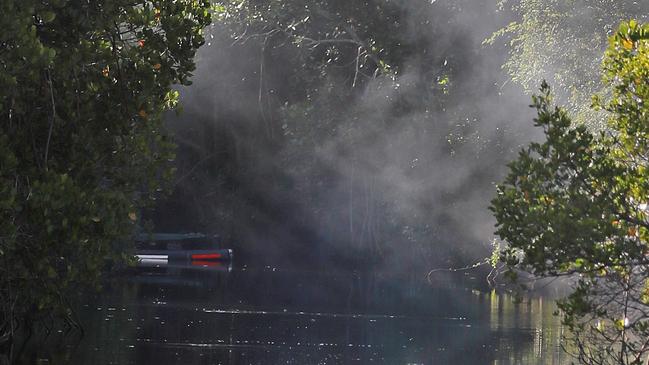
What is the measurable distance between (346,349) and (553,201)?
8.42 meters

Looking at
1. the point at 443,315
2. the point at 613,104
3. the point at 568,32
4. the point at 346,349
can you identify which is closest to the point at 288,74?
the point at 568,32

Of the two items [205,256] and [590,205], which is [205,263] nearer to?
[205,256]

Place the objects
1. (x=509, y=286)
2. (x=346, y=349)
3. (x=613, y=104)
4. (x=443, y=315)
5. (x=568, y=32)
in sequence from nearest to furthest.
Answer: (x=613, y=104), (x=346, y=349), (x=443, y=315), (x=568, y=32), (x=509, y=286)

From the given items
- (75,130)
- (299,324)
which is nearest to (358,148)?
(299,324)

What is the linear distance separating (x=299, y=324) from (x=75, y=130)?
1181 centimetres

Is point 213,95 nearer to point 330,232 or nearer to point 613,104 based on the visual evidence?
point 330,232

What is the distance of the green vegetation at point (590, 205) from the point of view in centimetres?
1107

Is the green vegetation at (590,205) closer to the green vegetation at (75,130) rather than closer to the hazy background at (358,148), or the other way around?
the green vegetation at (75,130)

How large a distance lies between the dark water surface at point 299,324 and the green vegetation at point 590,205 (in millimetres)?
6844

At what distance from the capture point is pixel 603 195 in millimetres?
11539

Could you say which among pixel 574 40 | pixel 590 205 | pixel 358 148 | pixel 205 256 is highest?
pixel 574 40

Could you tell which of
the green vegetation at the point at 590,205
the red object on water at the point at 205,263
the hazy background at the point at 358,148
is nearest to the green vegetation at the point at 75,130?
the green vegetation at the point at 590,205

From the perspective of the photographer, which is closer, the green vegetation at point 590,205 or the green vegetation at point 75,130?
the green vegetation at point 75,130

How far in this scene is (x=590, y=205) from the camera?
37.3ft
